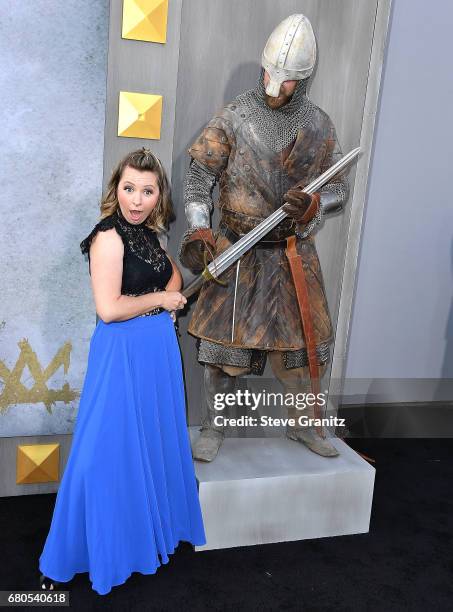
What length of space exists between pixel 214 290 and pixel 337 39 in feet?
3.39

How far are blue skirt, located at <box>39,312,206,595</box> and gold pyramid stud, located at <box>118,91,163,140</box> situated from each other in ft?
2.24

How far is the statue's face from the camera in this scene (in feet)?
6.90

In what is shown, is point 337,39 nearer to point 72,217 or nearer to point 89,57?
point 89,57

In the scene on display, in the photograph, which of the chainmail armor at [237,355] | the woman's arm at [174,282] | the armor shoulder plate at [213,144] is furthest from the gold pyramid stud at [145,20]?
the chainmail armor at [237,355]

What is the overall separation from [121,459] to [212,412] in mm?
623

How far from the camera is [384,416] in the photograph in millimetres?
3352

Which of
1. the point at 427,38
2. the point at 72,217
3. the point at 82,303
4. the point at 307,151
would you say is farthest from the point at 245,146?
the point at 427,38

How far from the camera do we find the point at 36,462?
251 cm

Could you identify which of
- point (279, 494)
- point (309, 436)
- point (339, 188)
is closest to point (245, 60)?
point (339, 188)

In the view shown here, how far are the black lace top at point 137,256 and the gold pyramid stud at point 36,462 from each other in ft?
2.99

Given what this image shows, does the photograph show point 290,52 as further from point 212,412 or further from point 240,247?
point 212,412

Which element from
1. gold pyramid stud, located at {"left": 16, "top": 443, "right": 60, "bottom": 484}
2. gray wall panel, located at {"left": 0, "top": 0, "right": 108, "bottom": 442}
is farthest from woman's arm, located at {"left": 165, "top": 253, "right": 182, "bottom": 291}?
gold pyramid stud, located at {"left": 16, "top": 443, "right": 60, "bottom": 484}

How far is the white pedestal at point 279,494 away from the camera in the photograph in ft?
7.47

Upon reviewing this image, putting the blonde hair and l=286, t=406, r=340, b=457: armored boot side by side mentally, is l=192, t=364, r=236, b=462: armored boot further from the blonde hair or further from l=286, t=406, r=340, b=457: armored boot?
the blonde hair
